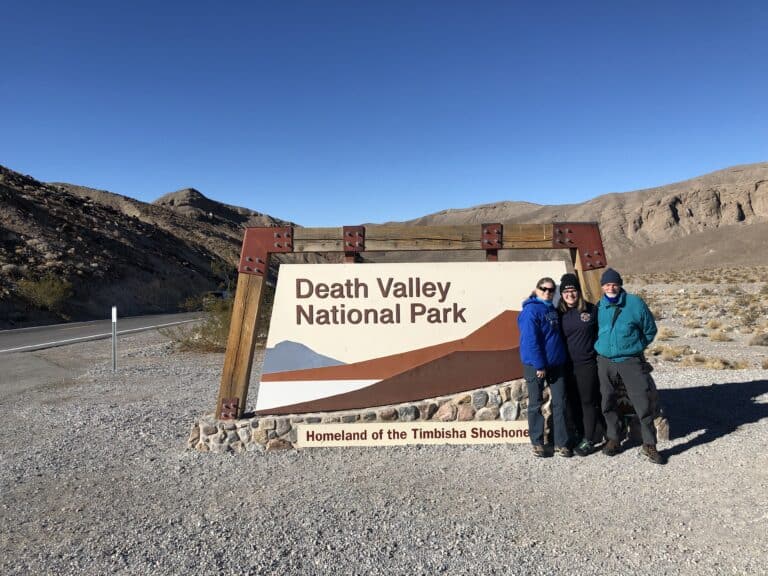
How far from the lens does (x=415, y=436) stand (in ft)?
18.4

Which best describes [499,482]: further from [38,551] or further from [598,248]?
[38,551]

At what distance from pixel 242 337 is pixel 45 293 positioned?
27543mm

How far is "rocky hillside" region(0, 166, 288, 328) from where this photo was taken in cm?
3036

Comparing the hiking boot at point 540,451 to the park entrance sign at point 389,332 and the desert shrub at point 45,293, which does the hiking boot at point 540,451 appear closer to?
the park entrance sign at point 389,332

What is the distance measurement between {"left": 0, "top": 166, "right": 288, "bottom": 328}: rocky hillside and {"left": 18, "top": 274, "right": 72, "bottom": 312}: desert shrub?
155mm

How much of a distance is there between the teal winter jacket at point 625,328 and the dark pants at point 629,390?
0.30 feet

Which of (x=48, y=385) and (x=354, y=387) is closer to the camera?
(x=354, y=387)

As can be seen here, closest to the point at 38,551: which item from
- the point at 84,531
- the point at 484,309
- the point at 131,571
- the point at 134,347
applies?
the point at 84,531

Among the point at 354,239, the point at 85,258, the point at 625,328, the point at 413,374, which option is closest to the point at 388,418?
the point at 413,374

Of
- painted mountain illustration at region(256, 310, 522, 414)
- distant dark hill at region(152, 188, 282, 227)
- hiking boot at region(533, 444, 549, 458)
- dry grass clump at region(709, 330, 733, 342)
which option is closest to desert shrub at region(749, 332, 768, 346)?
dry grass clump at region(709, 330, 733, 342)

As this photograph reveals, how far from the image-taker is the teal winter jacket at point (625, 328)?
5020 mm

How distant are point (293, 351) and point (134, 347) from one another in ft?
38.7

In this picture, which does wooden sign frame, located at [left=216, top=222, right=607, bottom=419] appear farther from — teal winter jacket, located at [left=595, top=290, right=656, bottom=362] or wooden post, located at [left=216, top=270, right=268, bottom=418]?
teal winter jacket, located at [left=595, top=290, right=656, bottom=362]

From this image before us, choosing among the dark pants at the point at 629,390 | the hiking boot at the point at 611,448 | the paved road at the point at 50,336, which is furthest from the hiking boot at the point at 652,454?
the paved road at the point at 50,336
